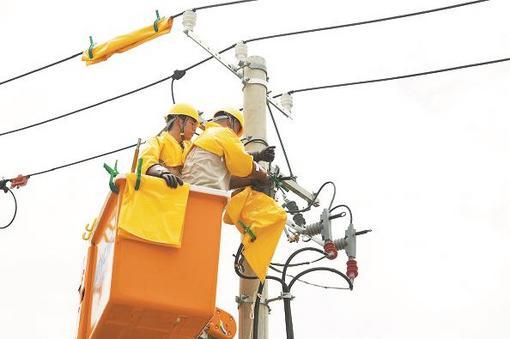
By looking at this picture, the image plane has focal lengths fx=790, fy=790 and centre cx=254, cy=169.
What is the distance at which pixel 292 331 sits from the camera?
6352mm

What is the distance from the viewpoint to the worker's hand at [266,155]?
6923 millimetres

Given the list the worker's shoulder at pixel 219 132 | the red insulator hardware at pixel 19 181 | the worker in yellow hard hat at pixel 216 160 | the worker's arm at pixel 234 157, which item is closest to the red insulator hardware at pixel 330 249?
the worker in yellow hard hat at pixel 216 160

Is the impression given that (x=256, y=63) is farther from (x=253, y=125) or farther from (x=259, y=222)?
(x=259, y=222)

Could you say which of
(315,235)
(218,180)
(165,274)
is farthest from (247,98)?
(165,274)

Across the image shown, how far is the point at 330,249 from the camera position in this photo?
7.29m

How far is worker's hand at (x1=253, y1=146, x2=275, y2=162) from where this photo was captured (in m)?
A: 6.92

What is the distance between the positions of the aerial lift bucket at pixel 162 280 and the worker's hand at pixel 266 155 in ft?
4.74

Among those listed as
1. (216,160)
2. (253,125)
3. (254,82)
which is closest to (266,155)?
(253,125)

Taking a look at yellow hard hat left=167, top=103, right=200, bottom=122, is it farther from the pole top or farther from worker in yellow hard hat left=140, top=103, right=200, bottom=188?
the pole top

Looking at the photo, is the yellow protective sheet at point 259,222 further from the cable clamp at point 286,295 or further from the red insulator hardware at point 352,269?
the red insulator hardware at point 352,269

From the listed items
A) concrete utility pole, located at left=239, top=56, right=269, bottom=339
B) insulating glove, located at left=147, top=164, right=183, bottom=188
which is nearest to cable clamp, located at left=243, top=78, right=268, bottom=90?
concrete utility pole, located at left=239, top=56, right=269, bottom=339

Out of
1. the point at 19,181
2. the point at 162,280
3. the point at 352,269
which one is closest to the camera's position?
the point at 162,280

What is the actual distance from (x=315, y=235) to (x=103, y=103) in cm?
451

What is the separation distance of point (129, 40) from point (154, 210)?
4.62 metres
